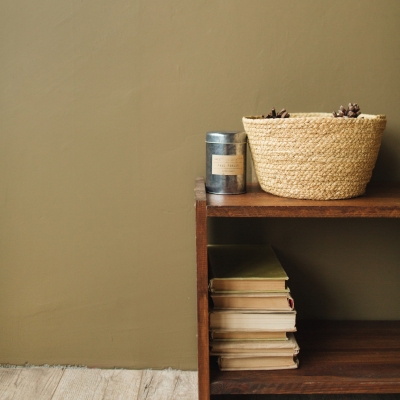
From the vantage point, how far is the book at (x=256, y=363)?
1.22 m

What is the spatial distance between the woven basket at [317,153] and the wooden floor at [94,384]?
683 mm

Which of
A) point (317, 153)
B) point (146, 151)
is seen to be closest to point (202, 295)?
point (317, 153)

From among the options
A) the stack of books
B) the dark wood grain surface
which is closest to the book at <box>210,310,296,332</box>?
the stack of books

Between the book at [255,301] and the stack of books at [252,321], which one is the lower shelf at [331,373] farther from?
the book at [255,301]

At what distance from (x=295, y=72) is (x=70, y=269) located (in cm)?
87

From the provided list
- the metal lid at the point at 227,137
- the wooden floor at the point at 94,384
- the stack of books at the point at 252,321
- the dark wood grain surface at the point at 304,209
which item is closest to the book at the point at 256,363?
the stack of books at the point at 252,321

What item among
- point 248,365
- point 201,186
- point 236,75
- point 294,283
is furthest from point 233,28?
point 248,365

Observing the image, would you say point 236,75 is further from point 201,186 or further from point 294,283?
point 294,283

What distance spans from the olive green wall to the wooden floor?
4 centimetres

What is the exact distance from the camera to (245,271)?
124 centimetres

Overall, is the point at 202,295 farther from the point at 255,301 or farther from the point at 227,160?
the point at 227,160

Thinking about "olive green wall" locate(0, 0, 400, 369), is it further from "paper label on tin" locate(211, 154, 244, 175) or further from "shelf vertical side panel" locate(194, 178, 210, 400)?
"shelf vertical side panel" locate(194, 178, 210, 400)

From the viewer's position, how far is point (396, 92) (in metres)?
1.39

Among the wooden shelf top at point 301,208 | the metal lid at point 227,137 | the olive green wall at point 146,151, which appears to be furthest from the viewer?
the olive green wall at point 146,151
